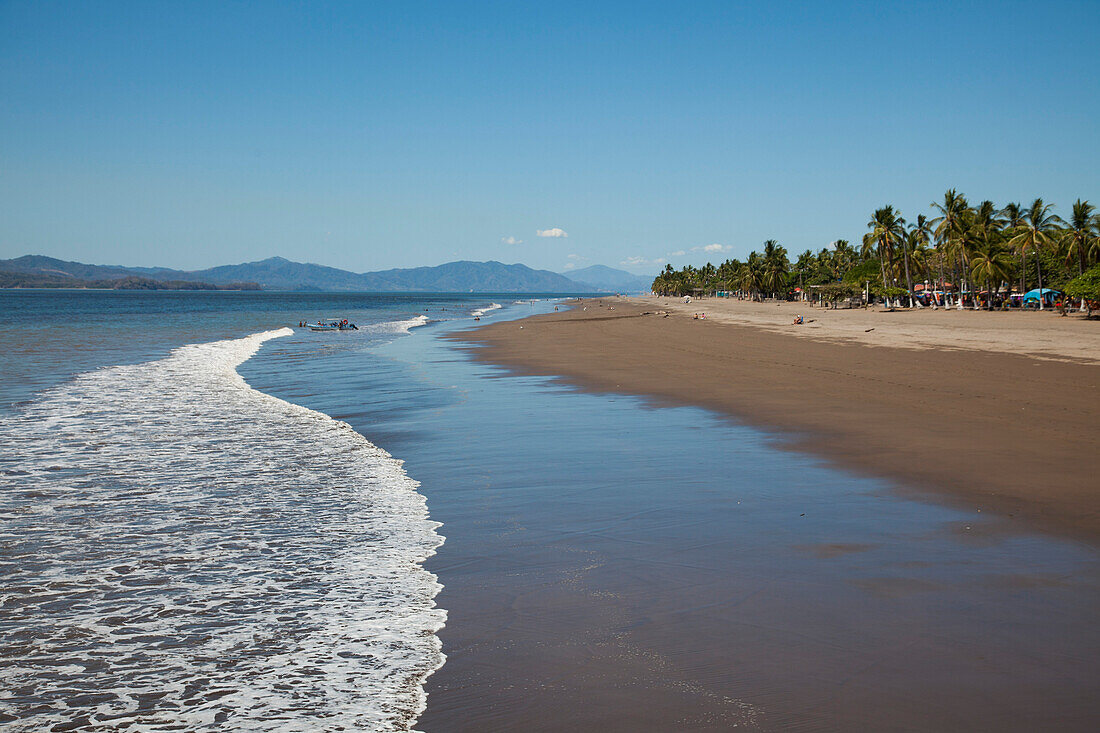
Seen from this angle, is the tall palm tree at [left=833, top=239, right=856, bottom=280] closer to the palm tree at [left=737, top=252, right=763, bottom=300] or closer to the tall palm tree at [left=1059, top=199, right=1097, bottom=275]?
the palm tree at [left=737, top=252, right=763, bottom=300]

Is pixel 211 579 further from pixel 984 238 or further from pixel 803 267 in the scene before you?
pixel 803 267

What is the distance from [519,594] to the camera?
18.3 ft

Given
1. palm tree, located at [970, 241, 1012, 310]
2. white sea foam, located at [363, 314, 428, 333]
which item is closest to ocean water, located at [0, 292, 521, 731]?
white sea foam, located at [363, 314, 428, 333]

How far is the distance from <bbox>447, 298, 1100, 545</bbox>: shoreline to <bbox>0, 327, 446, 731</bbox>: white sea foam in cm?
582

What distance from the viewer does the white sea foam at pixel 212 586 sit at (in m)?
4.22

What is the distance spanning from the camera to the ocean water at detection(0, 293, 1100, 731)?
409 cm

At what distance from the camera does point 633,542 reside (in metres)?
6.73

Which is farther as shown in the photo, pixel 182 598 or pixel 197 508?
pixel 197 508

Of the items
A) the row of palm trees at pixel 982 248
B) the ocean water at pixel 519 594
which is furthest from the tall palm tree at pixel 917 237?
the ocean water at pixel 519 594

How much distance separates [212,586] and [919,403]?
42.1 ft

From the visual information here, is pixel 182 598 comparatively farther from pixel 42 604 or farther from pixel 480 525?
pixel 480 525

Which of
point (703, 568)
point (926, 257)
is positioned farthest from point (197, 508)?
point (926, 257)

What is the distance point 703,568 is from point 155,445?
29.9 ft

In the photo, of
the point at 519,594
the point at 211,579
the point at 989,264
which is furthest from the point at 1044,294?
the point at 211,579
